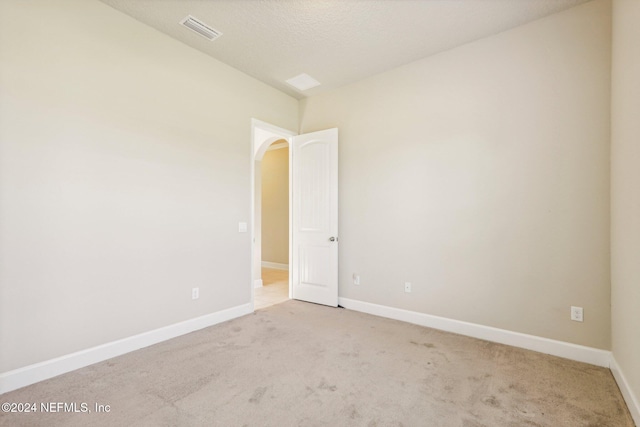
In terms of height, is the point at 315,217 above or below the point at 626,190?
below

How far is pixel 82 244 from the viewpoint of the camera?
2330 mm

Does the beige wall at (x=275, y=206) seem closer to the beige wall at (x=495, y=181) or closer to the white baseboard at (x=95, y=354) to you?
the beige wall at (x=495, y=181)

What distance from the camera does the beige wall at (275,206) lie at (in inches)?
278

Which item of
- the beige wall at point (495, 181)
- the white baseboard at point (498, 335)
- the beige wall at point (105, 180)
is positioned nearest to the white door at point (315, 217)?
the beige wall at point (495, 181)

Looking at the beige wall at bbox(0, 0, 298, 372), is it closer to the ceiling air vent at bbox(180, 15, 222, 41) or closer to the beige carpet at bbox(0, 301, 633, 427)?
the ceiling air vent at bbox(180, 15, 222, 41)

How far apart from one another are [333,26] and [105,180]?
249 cm

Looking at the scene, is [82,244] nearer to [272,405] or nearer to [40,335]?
[40,335]

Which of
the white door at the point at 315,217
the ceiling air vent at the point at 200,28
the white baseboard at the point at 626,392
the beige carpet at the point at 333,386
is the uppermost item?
the ceiling air vent at the point at 200,28

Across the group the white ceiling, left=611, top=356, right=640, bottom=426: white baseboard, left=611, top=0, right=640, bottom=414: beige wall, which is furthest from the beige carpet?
the white ceiling

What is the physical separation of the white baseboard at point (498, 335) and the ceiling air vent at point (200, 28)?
3.50 meters

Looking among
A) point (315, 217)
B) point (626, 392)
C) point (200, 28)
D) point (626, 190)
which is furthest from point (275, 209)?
point (626, 392)

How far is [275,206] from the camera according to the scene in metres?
7.30

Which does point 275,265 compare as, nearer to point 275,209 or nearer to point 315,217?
point 275,209

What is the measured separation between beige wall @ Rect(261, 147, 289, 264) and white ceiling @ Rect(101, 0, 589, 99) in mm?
3753
